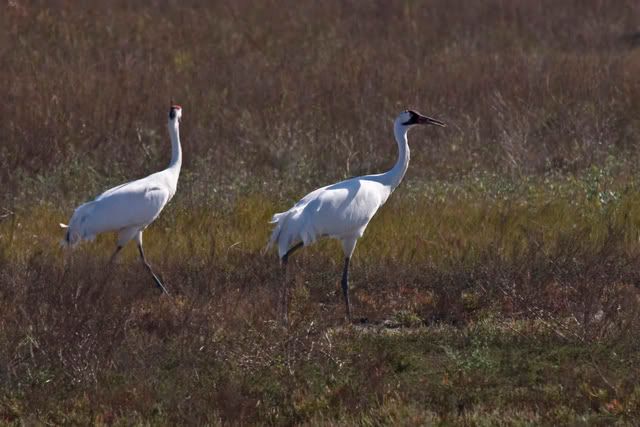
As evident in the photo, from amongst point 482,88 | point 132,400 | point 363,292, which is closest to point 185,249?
point 363,292

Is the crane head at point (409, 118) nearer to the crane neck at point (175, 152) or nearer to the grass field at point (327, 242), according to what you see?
the grass field at point (327, 242)

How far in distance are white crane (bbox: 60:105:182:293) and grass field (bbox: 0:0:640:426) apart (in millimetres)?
206

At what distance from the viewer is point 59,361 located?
6.59 meters

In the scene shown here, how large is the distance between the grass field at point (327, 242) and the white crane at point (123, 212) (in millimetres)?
206

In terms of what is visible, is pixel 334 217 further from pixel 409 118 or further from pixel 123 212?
pixel 123 212

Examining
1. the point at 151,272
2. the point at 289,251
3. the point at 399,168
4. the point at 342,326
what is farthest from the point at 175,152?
the point at 342,326

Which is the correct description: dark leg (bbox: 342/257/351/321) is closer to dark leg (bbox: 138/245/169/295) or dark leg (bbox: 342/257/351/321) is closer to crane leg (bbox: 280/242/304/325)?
crane leg (bbox: 280/242/304/325)

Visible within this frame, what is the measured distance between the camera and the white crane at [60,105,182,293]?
8.78m

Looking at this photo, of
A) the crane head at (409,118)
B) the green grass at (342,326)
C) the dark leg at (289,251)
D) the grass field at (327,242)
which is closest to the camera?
the green grass at (342,326)

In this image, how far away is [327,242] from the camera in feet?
31.4

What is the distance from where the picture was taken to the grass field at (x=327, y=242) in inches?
255

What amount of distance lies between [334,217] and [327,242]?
128 cm

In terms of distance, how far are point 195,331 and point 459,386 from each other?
1.48 meters

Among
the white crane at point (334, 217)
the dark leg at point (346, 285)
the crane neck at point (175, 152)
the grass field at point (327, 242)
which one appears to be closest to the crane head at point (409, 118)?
the white crane at point (334, 217)
